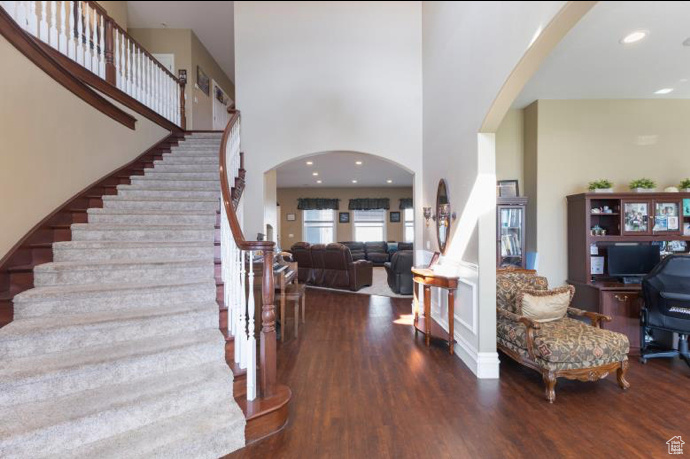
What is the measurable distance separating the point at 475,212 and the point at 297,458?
2.42 m

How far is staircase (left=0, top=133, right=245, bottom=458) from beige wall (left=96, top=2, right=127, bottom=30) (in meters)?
3.61

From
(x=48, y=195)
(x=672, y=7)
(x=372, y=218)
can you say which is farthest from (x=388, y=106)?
(x=372, y=218)

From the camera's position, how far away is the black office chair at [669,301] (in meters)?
2.98

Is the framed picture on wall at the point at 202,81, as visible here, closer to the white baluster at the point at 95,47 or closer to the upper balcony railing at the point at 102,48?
the upper balcony railing at the point at 102,48

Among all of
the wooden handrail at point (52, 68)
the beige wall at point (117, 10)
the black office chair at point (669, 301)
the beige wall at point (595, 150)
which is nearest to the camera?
the wooden handrail at point (52, 68)

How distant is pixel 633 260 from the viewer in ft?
12.2

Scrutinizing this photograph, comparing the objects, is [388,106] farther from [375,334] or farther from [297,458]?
[297,458]

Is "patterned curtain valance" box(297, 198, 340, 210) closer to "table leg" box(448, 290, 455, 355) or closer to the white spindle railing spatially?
"table leg" box(448, 290, 455, 355)

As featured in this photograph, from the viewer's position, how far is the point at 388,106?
4871 mm

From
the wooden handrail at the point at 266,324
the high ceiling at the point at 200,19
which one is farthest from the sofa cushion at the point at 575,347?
the high ceiling at the point at 200,19

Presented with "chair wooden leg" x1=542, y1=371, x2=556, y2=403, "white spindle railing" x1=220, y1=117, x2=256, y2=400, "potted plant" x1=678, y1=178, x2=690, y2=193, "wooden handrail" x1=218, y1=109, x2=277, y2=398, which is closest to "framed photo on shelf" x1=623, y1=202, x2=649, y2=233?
"potted plant" x1=678, y1=178, x2=690, y2=193

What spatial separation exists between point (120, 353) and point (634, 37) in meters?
4.66

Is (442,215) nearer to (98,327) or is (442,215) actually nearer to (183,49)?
(98,327)

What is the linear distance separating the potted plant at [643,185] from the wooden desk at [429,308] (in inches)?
104
